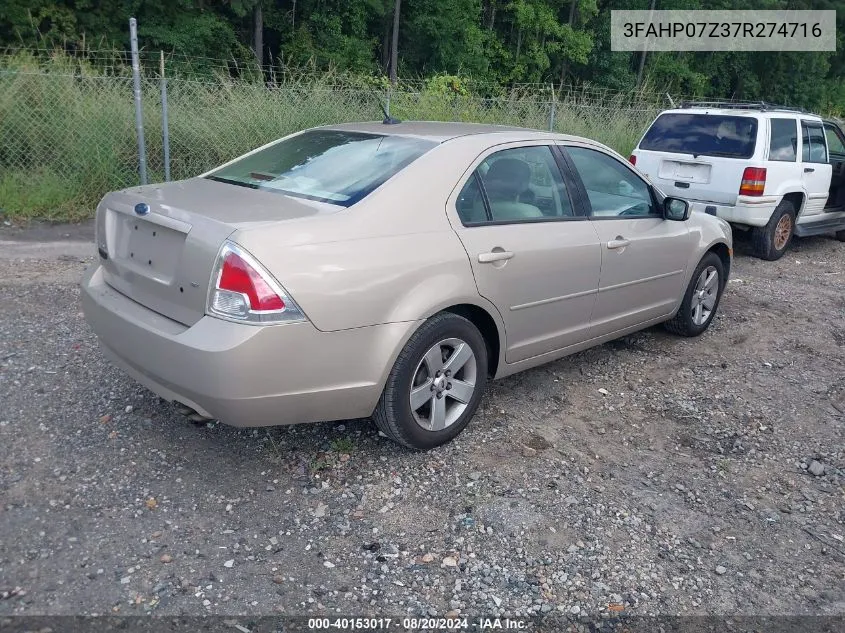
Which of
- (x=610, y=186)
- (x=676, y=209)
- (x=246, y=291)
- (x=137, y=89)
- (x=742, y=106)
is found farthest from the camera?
(x=742, y=106)

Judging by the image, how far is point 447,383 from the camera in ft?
12.0

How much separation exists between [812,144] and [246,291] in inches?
342

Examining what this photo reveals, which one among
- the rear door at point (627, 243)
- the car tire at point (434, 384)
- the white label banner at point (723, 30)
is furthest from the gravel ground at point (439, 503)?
the white label banner at point (723, 30)

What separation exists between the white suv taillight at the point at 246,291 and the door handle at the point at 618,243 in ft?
7.54

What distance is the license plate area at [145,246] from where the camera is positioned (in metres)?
3.13

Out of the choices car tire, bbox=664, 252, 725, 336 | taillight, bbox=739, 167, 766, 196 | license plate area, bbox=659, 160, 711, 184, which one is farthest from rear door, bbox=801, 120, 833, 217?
car tire, bbox=664, 252, 725, 336

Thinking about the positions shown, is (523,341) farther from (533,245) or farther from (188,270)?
(188,270)

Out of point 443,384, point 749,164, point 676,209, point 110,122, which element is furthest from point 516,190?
point 110,122

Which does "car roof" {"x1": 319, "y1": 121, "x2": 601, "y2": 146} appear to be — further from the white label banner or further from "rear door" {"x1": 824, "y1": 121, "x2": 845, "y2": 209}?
the white label banner

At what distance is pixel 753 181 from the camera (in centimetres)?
821

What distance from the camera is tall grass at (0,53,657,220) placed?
8828 millimetres

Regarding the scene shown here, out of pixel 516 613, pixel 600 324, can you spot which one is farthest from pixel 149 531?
pixel 600 324

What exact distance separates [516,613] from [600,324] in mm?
2341

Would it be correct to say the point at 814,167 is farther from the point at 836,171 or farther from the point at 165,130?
the point at 165,130
